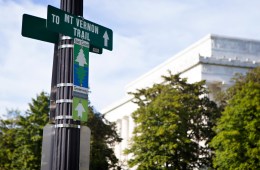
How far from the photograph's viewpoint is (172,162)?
46656mm

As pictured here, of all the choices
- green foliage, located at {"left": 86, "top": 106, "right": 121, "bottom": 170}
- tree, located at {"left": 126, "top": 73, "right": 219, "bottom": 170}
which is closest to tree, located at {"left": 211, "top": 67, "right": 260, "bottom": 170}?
tree, located at {"left": 126, "top": 73, "right": 219, "bottom": 170}

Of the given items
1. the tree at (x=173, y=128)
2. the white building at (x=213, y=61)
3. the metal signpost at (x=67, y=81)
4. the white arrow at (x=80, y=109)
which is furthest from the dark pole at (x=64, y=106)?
the white building at (x=213, y=61)

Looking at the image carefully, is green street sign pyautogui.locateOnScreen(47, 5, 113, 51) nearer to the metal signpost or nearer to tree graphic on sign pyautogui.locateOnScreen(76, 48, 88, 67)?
the metal signpost

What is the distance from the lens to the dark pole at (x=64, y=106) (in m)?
8.59

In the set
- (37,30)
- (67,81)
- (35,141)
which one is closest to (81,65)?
(67,81)

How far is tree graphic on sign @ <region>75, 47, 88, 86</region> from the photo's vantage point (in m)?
8.95

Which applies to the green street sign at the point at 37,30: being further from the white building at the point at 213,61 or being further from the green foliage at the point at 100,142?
the white building at the point at 213,61

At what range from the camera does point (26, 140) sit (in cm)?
5122

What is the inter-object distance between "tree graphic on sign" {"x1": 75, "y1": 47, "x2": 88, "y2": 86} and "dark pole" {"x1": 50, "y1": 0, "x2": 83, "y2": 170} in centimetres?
13

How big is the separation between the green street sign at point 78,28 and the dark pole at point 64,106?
195 mm

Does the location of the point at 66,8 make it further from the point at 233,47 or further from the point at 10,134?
the point at 233,47

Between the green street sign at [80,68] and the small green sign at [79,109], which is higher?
the green street sign at [80,68]

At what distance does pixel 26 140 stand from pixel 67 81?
43.6m

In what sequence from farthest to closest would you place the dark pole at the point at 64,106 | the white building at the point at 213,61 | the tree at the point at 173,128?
the white building at the point at 213,61, the tree at the point at 173,128, the dark pole at the point at 64,106
